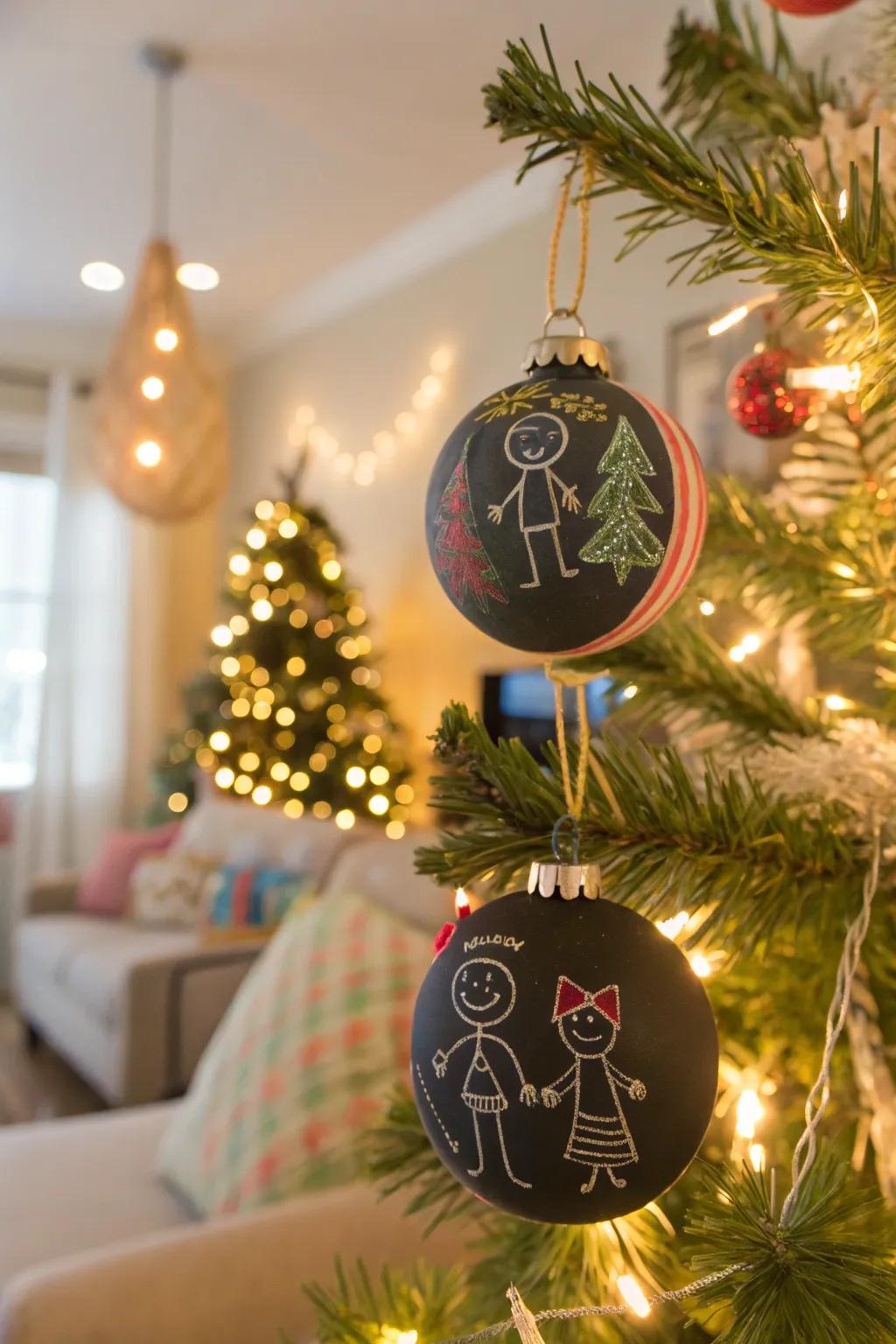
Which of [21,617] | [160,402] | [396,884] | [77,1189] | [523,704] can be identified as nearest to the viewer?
[77,1189]

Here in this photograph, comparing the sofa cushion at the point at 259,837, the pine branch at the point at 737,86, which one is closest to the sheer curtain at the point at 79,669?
the sofa cushion at the point at 259,837

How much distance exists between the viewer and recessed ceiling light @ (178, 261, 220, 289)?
4.36m

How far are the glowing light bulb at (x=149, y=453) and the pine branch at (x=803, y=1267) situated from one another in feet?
9.49

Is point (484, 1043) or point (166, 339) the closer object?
point (484, 1043)

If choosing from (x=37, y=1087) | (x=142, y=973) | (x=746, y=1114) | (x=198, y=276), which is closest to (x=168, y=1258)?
(x=746, y=1114)

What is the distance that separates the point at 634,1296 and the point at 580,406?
1.27 feet

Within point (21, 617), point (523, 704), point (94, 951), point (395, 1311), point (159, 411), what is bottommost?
point (94, 951)

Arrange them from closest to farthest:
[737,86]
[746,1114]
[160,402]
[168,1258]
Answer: [746,1114] < [737,86] < [168,1258] < [160,402]

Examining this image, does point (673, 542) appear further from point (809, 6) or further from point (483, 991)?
point (809, 6)

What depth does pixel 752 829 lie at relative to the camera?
535 mm

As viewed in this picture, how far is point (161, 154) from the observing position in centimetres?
339

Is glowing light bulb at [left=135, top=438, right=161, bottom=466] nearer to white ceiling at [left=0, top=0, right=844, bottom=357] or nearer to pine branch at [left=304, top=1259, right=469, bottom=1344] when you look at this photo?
white ceiling at [left=0, top=0, right=844, bottom=357]

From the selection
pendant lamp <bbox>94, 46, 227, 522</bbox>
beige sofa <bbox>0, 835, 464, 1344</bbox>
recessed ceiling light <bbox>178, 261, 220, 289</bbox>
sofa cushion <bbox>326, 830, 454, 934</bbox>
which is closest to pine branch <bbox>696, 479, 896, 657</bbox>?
beige sofa <bbox>0, 835, 464, 1344</bbox>

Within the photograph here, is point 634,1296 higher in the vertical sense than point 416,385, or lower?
lower
